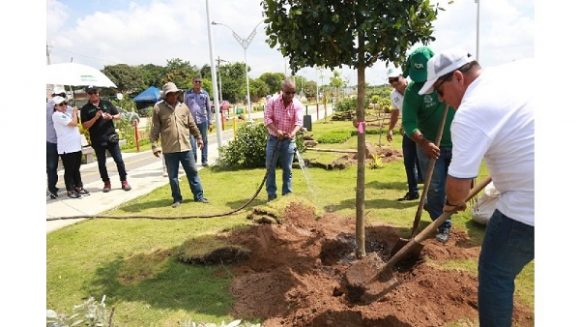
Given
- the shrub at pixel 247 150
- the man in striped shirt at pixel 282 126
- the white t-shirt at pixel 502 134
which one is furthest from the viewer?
the shrub at pixel 247 150

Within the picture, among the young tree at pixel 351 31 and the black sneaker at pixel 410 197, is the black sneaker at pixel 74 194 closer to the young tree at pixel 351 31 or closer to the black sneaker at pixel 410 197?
the young tree at pixel 351 31

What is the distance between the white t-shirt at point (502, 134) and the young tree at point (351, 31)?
4.63ft

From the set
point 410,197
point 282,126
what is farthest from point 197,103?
point 410,197

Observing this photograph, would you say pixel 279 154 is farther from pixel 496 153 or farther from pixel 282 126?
pixel 496 153

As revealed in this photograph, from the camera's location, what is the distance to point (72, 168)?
24.6 ft

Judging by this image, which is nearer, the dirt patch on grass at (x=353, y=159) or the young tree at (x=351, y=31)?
the young tree at (x=351, y=31)

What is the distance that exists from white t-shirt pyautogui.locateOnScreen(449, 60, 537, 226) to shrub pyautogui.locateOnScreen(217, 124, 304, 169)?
7.68m

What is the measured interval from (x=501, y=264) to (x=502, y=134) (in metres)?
0.77

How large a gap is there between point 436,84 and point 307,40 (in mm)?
1500

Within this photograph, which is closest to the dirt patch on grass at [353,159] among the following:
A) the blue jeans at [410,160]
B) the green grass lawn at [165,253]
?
the green grass lawn at [165,253]

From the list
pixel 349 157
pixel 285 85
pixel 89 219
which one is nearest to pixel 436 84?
pixel 285 85

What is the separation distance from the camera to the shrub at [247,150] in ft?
Answer: 32.1

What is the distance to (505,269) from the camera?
93.0 inches

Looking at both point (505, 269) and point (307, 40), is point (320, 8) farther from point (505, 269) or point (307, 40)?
point (505, 269)
